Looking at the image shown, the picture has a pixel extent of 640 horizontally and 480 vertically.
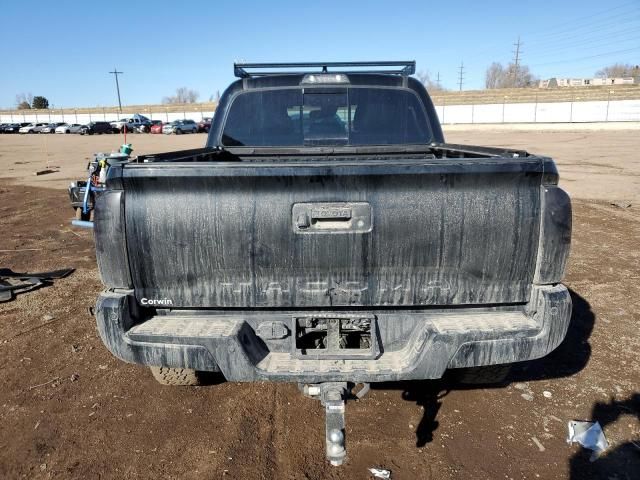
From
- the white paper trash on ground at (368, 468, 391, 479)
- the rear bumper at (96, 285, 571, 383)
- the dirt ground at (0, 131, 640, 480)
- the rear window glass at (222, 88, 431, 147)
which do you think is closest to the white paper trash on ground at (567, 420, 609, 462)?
the dirt ground at (0, 131, 640, 480)

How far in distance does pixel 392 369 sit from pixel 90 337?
3.19 m

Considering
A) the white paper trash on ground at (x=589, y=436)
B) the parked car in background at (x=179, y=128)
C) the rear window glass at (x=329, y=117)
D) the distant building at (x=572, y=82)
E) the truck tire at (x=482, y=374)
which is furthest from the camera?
the distant building at (x=572, y=82)

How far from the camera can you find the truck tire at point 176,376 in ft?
11.1

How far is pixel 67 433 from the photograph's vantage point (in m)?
3.08

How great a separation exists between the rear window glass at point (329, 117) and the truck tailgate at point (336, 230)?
192cm

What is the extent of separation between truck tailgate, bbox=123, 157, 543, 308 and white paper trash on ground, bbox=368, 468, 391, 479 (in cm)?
100

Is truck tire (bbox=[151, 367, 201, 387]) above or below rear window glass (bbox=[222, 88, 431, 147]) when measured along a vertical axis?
below

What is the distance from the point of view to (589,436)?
303 centimetres

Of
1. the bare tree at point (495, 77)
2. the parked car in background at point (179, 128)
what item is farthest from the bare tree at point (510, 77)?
the parked car in background at point (179, 128)

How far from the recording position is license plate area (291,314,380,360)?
8.20ft

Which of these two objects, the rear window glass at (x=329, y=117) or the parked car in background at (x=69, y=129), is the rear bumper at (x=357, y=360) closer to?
the rear window glass at (x=329, y=117)

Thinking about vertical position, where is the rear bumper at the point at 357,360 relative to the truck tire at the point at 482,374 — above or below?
above

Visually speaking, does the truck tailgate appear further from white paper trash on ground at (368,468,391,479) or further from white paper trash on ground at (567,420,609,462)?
white paper trash on ground at (567,420,609,462)

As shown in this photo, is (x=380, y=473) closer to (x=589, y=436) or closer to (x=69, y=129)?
(x=589, y=436)
